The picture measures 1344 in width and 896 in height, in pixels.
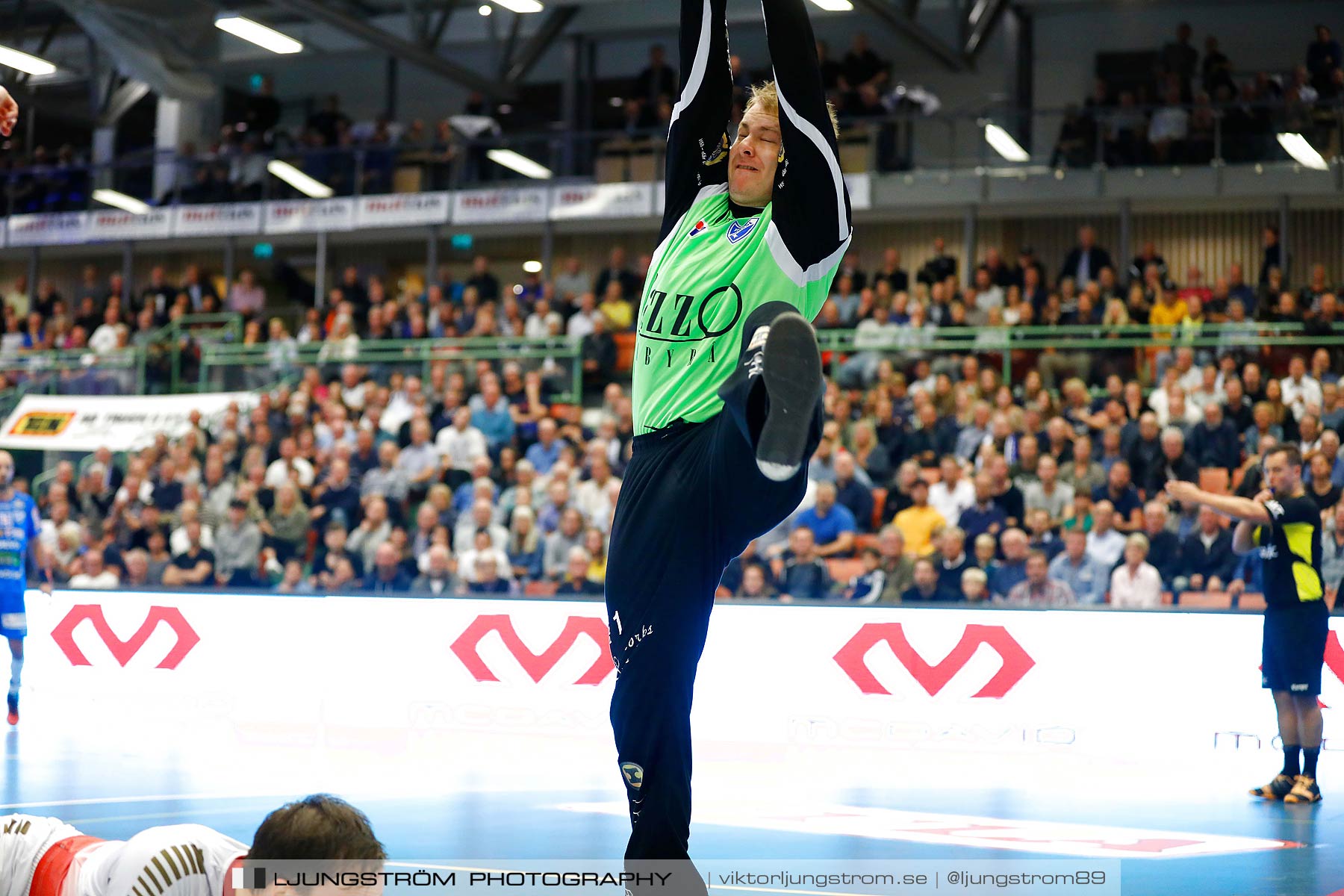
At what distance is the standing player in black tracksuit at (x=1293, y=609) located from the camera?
8.87 m

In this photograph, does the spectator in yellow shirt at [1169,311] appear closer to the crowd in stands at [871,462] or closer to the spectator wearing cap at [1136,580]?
the crowd in stands at [871,462]

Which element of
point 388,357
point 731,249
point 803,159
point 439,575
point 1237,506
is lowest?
point 439,575

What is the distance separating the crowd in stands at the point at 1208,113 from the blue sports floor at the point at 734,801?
41.9 feet

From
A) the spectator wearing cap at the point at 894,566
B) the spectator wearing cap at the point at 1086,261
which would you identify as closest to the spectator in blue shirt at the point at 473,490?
the spectator wearing cap at the point at 894,566

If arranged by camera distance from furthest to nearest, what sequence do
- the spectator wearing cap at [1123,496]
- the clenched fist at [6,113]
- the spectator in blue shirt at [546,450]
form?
the spectator in blue shirt at [546,450]
the spectator wearing cap at [1123,496]
the clenched fist at [6,113]

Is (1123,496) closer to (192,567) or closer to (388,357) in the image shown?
(388,357)

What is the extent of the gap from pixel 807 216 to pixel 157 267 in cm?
2623

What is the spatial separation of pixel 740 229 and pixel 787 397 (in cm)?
88

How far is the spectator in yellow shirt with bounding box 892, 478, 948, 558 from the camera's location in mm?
13867

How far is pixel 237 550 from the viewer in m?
16.1

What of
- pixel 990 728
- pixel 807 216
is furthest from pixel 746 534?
pixel 990 728

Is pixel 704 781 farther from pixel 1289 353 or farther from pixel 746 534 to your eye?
pixel 1289 353

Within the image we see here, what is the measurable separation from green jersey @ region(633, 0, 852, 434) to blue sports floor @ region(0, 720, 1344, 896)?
110 inches

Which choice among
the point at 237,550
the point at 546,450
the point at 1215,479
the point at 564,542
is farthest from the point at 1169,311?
the point at 237,550
